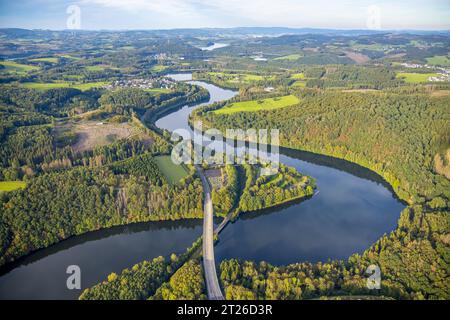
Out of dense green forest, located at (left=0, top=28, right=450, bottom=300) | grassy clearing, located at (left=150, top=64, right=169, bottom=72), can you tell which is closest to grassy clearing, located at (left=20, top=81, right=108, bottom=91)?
dense green forest, located at (left=0, top=28, right=450, bottom=300)

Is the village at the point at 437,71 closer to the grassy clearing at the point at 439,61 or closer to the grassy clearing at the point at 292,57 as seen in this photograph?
the grassy clearing at the point at 439,61

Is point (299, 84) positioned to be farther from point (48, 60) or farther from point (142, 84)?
point (48, 60)

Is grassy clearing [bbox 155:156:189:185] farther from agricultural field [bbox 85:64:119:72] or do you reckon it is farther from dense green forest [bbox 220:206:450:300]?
agricultural field [bbox 85:64:119:72]

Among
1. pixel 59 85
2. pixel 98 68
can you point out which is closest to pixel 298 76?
pixel 98 68

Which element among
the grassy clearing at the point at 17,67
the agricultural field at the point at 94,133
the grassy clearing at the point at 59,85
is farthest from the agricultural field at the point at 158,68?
the agricultural field at the point at 94,133
